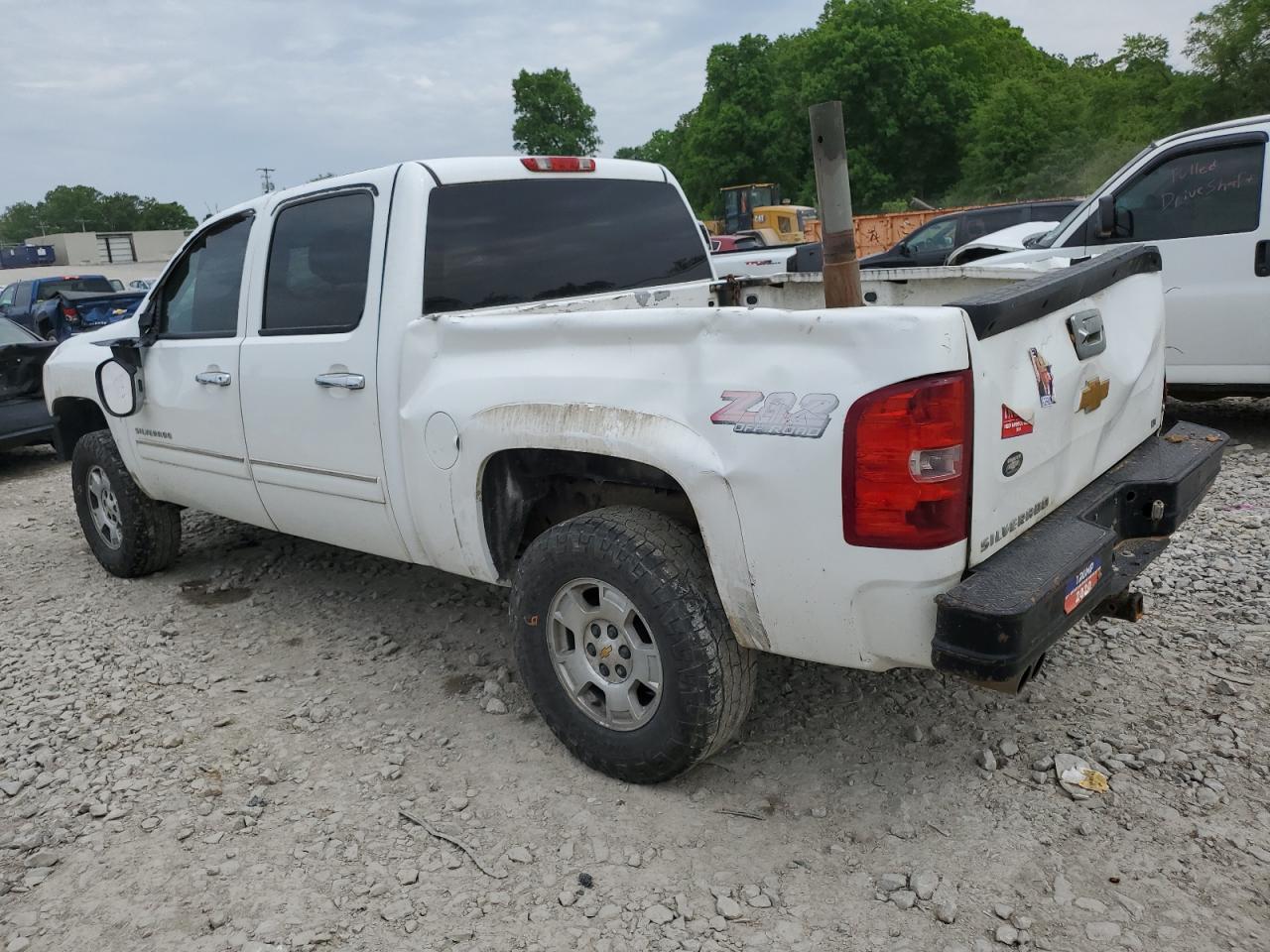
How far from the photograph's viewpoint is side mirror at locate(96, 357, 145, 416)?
4754 mm

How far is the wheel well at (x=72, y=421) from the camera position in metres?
5.69

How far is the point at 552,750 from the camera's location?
3299mm

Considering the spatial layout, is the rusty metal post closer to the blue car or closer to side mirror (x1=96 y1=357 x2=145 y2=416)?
side mirror (x1=96 y1=357 x2=145 y2=416)

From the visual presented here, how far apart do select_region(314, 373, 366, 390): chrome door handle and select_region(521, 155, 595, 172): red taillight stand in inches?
42.0

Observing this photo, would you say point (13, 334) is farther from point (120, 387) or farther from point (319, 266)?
point (319, 266)

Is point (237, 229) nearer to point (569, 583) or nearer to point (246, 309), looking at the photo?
point (246, 309)

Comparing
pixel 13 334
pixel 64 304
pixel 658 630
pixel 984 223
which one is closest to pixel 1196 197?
pixel 658 630

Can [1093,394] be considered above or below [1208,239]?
below

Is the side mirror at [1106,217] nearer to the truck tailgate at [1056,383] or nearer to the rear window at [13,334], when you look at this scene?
the truck tailgate at [1056,383]

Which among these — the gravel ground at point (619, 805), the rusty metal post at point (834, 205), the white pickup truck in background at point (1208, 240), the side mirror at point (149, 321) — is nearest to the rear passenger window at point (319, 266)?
the side mirror at point (149, 321)

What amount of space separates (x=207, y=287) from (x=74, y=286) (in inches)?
560

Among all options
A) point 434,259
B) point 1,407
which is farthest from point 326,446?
point 1,407

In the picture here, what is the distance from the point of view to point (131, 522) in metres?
5.15

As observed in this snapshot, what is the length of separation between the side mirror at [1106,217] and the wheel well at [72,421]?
6.24 m
